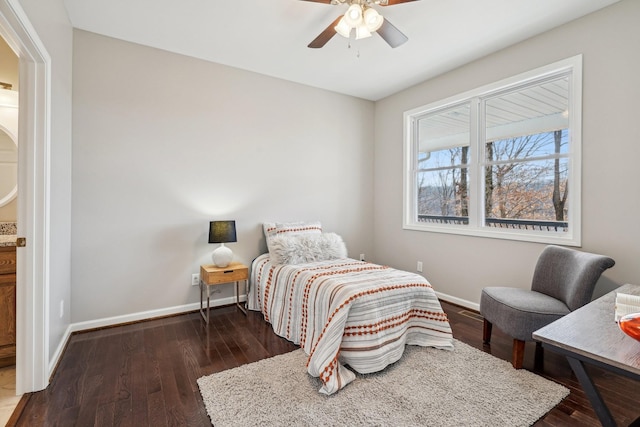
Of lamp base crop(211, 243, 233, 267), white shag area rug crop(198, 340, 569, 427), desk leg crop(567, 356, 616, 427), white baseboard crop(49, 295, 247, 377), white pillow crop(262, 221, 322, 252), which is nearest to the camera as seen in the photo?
desk leg crop(567, 356, 616, 427)

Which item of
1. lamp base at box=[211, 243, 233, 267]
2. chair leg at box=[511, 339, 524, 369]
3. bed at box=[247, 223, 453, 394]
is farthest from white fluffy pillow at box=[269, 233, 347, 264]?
chair leg at box=[511, 339, 524, 369]

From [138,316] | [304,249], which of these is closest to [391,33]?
[304,249]

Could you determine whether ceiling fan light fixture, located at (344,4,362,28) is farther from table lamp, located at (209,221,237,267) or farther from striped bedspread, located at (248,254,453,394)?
table lamp, located at (209,221,237,267)

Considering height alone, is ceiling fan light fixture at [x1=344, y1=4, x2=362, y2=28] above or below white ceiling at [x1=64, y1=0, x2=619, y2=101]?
below

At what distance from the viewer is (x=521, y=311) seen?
208cm

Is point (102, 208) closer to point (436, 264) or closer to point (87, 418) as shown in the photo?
point (87, 418)

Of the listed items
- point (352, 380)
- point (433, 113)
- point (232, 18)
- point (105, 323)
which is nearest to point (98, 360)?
point (105, 323)

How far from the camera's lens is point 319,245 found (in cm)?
316

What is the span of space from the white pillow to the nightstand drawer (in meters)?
0.49

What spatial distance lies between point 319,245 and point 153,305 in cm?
179

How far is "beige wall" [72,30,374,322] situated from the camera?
2.73m

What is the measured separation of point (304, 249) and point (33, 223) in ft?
6.66

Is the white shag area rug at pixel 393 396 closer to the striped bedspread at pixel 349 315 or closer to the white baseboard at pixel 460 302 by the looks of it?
the striped bedspread at pixel 349 315

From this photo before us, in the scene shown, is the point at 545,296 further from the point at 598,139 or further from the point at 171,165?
the point at 171,165
